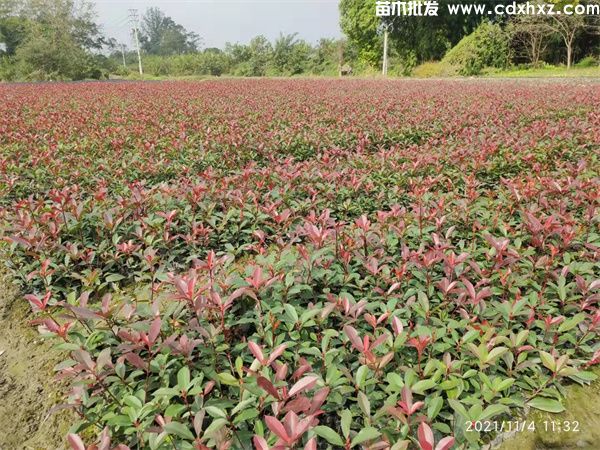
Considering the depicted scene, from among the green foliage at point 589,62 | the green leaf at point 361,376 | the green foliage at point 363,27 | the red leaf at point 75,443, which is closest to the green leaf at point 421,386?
the green leaf at point 361,376

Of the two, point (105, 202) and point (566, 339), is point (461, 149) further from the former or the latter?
point (105, 202)

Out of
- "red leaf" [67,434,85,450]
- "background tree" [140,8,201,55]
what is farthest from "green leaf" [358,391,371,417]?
"background tree" [140,8,201,55]

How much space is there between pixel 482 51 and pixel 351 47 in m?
22.5

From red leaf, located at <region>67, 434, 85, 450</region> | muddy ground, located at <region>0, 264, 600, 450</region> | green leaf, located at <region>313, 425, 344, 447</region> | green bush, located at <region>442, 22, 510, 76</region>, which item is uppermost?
green bush, located at <region>442, 22, 510, 76</region>

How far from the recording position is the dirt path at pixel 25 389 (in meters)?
1.69

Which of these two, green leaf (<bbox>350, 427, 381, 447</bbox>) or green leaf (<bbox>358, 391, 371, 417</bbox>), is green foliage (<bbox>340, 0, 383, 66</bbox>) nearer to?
green leaf (<bbox>358, 391, 371, 417</bbox>)

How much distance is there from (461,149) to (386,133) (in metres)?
2.13

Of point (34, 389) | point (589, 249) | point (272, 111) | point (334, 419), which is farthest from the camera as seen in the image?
point (272, 111)

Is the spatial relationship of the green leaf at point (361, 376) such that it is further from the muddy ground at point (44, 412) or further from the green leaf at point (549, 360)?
the green leaf at point (549, 360)

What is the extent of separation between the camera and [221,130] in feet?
21.8

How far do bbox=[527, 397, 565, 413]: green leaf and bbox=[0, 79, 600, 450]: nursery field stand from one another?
1 centimetres

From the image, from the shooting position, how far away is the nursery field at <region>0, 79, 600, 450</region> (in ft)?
4.69

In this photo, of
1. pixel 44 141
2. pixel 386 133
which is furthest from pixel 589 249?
pixel 44 141

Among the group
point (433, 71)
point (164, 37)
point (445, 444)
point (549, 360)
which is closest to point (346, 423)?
point (445, 444)
